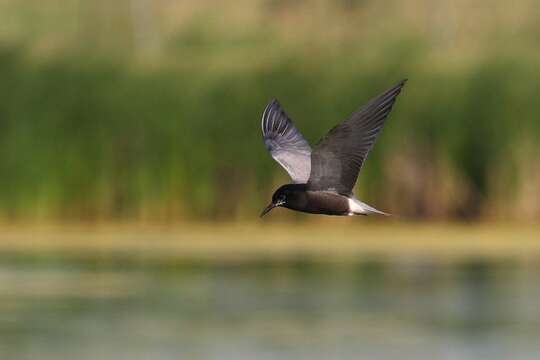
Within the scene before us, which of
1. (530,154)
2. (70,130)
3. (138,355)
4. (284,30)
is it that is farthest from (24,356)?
(284,30)

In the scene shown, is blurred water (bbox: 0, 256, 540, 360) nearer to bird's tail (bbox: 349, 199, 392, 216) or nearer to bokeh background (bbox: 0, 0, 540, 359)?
bokeh background (bbox: 0, 0, 540, 359)

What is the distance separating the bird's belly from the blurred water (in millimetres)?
6307

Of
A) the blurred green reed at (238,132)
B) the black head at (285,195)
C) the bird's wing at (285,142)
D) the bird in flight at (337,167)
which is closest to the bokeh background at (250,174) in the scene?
the blurred green reed at (238,132)

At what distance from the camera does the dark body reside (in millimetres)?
5965

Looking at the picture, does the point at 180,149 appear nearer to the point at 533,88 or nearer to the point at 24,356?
the point at 533,88

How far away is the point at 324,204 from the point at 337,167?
0.91 feet

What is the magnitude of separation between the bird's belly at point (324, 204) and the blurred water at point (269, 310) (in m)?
6.31

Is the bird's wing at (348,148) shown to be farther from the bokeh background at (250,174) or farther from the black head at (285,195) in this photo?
the bokeh background at (250,174)

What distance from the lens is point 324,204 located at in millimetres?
5977

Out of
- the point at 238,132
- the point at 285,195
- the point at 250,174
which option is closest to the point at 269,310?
the point at 250,174

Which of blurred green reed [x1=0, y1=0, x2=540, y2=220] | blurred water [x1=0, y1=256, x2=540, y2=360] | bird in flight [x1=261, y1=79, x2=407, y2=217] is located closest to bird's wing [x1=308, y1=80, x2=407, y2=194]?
bird in flight [x1=261, y1=79, x2=407, y2=217]

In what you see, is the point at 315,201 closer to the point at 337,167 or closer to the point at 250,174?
the point at 337,167

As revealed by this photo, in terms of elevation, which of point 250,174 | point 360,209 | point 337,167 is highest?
point 337,167

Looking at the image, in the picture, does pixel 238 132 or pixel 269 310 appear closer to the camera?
pixel 269 310
